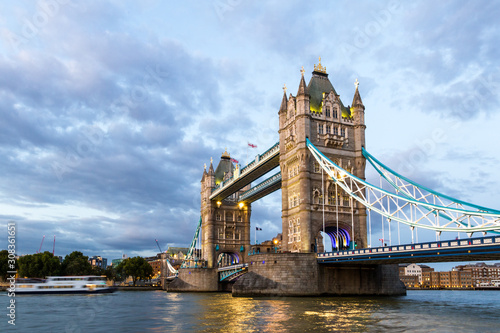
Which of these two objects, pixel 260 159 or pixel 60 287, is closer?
pixel 260 159

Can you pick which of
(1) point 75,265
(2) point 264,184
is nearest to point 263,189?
(2) point 264,184

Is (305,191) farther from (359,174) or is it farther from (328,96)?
(328,96)

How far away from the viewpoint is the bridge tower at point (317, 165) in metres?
57.7

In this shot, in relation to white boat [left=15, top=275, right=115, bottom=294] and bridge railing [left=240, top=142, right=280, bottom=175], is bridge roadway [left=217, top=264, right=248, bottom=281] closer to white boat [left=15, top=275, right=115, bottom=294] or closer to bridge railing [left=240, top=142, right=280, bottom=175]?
bridge railing [left=240, top=142, right=280, bottom=175]

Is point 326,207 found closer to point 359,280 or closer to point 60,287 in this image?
point 359,280

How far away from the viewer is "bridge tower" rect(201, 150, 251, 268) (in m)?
96.8

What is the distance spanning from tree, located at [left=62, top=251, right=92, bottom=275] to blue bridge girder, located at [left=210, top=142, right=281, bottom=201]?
118ft

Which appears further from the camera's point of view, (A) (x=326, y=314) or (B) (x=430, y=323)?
(A) (x=326, y=314)

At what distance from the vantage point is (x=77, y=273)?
343 feet

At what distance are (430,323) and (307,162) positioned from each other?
32.6m

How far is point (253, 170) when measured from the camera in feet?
251

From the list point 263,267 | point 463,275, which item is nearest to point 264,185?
point 263,267

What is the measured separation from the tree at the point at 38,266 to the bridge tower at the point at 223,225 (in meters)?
32.3

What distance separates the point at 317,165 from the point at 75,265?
69.1 metres
